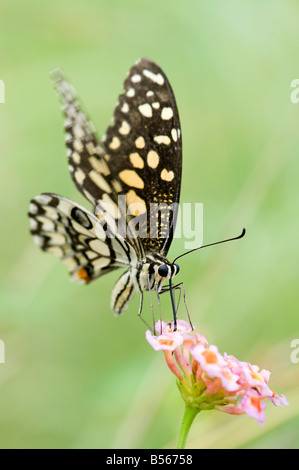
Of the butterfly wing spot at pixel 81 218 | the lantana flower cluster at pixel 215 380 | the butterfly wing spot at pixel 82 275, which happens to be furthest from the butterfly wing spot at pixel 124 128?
the lantana flower cluster at pixel 215 380

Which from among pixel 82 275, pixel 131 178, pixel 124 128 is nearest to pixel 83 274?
pixel 82 275

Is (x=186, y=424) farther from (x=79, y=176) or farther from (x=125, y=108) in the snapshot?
(x=125, y=108)

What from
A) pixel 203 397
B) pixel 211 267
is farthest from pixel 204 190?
pixel 203 397

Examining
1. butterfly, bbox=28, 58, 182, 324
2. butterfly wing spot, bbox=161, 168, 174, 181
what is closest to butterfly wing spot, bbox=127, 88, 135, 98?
butterfly, bbox=28, 58, 182, 324

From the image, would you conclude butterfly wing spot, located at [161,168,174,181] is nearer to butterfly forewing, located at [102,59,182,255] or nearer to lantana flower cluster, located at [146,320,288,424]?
butterfly forewing, located at [102,59,182,255]

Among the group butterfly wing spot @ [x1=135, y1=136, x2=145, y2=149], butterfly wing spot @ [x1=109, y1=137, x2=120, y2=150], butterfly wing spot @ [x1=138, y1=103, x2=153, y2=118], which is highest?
butterfly wing spot @ [x1=138, y1=103, x2=153, y2=118]

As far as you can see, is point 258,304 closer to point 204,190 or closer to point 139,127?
point 204,190

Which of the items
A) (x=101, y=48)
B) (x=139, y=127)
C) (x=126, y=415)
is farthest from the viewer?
(x=101, y=48)
